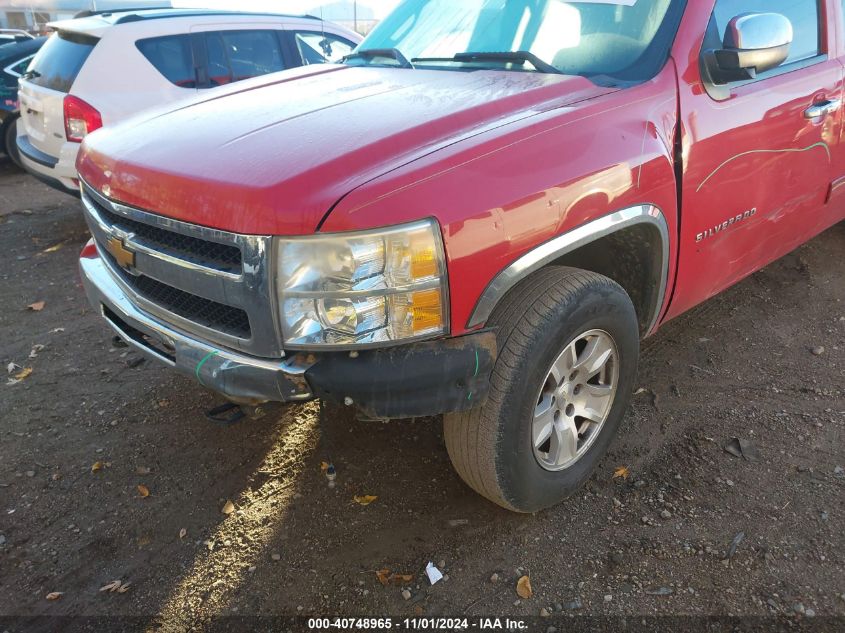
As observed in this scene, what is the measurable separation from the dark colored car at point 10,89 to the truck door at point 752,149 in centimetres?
729

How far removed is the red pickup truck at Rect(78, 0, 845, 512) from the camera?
1.89 meters

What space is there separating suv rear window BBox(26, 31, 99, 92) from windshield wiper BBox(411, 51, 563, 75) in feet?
12.7

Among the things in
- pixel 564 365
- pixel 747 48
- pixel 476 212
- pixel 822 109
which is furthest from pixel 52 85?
pixel 822 109

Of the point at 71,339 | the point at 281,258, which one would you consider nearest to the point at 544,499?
the point at 281,258

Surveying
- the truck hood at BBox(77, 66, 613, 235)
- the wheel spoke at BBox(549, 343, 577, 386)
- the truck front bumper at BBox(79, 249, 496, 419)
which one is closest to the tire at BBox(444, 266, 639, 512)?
the wheel spoke at BBox(549, 343, 577, 386)

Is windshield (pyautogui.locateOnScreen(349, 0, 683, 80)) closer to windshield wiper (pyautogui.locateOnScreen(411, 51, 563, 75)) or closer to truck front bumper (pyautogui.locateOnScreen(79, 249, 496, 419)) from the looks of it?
windshield wiper (pyautogui.locateOnScreen(411, 51, 563, 75))

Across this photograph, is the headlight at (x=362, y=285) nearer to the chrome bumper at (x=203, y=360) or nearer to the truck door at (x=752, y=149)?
the chrome bumper at (x=203, y=360)

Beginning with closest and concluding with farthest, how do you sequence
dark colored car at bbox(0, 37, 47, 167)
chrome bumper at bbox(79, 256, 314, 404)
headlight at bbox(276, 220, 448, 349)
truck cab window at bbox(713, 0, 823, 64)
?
headlight at bbox(276, 220, 448, 349)
chrome bumper at bbox(79, 256, 314, 404)
truck cab window at bbox(713, 0, 823, 64)
dark colored car at bbox(0, 37, 47, 167)

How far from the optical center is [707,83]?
8.45 feet

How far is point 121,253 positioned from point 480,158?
1336 mm

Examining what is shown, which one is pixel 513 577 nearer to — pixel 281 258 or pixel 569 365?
pixel 569 365

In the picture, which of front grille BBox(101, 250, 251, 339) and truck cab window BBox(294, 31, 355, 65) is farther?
truck cab window BBox(294, 31, 355, 65)

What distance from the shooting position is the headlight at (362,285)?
1839 millimetres

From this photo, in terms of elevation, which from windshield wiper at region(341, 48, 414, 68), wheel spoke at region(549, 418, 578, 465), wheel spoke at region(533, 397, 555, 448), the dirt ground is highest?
windshield wiper at region(341, 48, 414, 68)
